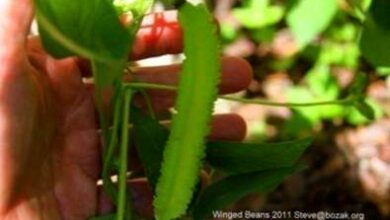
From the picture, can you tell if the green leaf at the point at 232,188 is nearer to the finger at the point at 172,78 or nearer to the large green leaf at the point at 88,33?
the large green leaf at the point at 88,33

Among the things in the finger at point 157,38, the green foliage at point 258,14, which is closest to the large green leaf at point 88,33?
the finger at point 157,38

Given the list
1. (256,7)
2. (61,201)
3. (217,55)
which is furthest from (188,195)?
(256,7)

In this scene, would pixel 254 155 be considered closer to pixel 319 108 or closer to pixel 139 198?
pixel 139 198

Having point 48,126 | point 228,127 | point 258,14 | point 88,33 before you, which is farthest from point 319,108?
point 88,33

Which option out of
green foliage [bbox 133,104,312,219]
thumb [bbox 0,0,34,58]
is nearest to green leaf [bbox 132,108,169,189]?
green foliage [bbox 133,104,312,219]

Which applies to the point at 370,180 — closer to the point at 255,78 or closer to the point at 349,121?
the point at 349,121
